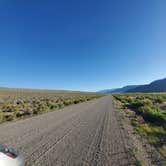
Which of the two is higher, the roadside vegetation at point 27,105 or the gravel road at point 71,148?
the roadside vegetation at point 27,105

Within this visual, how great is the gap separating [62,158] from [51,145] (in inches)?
53.0

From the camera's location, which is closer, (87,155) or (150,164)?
(150,164)

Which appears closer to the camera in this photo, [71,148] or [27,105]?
[71,148]

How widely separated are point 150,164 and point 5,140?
19.8ft

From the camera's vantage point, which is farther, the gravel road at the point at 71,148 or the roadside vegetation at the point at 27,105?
the roadside vegetation at the point at 27,105

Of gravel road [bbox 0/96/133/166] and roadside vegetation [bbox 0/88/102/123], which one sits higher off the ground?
roadside vegetation [bbox 0/88/102/123]

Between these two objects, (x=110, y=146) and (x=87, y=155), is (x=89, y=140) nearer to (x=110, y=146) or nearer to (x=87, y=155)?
(x=110, y=146)

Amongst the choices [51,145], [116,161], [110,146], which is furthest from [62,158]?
[110,146]

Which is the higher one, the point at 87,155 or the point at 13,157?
the point at 13,157

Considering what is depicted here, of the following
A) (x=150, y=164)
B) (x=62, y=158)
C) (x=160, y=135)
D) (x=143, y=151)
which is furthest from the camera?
(x=160, y=135)

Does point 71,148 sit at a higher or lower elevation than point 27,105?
lower

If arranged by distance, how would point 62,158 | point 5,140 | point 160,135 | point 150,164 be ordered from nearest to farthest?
point 150,164, point 62,158, point 5,140, point 160,135

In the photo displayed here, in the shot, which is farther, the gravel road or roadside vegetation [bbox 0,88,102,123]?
roadside vegetation [bbox 0,88,102,123]

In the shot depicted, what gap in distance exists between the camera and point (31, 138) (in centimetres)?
703
